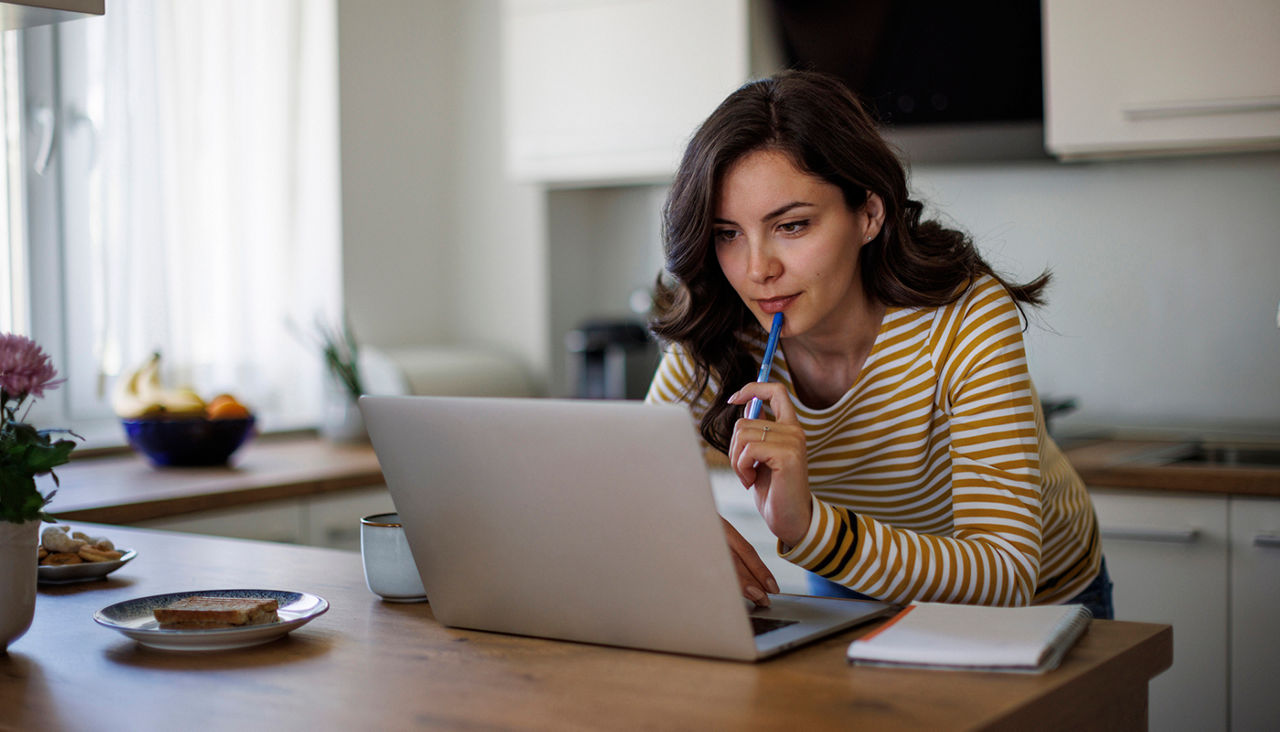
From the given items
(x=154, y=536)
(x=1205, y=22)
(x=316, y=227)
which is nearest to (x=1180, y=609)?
(x=1205, y=22)

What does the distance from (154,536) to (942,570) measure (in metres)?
1.01

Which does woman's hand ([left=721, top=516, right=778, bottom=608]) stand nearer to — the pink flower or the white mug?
the white mug

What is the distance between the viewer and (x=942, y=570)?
1172 mm

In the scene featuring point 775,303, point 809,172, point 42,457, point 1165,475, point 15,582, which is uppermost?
point 809,172

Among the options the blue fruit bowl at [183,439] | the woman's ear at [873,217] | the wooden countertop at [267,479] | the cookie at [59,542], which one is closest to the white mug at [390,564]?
the cookie at [59,542]

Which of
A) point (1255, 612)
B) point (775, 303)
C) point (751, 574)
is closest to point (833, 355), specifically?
point (775, 303)

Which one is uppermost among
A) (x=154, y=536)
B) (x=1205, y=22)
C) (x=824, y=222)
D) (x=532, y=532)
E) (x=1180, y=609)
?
(x=1205, y=22)

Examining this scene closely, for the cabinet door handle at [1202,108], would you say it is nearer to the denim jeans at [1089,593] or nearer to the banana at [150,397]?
the denim jeans at [1089,593]

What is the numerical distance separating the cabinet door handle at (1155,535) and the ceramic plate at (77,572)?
1644 millimetres

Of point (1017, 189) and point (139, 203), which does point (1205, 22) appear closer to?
point (1017, 189)

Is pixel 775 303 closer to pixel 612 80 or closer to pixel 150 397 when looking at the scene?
pixel 150 397

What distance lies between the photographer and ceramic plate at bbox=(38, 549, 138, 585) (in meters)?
1.32

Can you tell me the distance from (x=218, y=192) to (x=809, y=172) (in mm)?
2005

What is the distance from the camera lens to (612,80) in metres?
2.92
